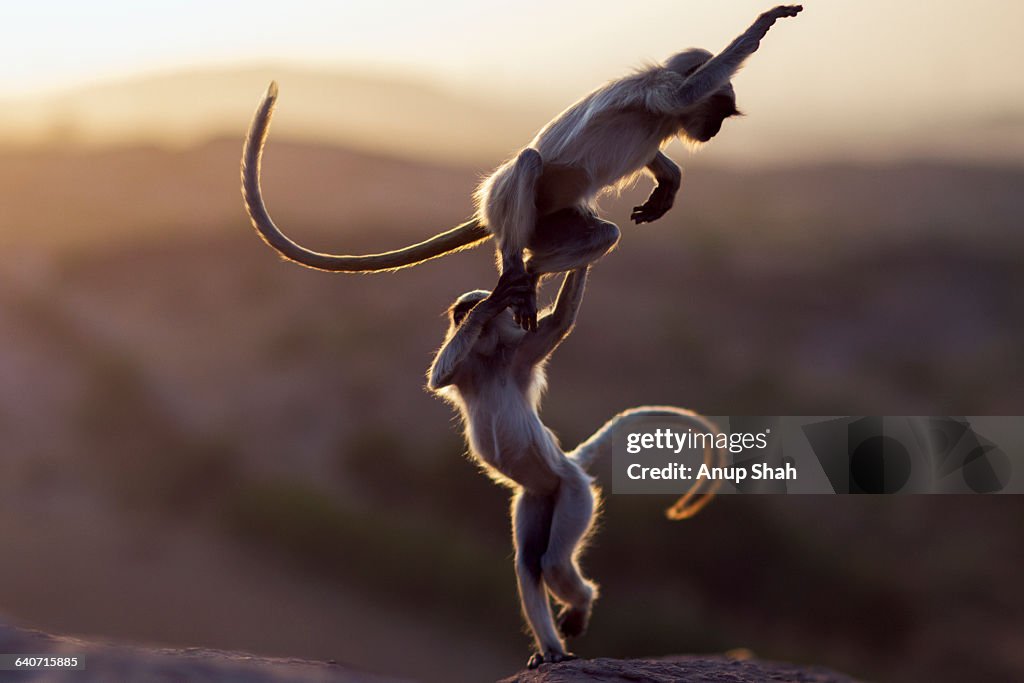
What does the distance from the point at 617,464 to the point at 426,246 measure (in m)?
2.06

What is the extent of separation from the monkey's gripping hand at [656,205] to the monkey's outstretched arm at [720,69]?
539 mm

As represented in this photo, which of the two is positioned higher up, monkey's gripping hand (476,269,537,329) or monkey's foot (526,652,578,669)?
monkey's gripping hand (476,269,537,329)

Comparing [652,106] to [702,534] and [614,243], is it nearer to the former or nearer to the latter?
[614,243]

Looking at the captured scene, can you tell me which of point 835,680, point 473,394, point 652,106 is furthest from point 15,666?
point 835,680

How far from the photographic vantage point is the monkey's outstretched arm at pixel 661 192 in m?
5.25

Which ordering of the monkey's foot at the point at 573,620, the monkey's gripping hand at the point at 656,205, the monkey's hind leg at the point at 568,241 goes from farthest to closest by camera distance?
the monkey's foot at the point at 573,620 < the monkey's gripping hand at the point at 656,205 < the monkey's hind leg at the point at 568,241

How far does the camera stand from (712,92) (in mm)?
4840

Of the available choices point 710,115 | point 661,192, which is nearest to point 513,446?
point 661,192

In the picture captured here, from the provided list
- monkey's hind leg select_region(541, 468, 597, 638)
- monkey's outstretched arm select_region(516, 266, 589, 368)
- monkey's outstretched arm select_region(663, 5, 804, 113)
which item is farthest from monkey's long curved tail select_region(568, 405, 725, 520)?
monkey's outstretched arm select_region(663, 5, 804, 113)

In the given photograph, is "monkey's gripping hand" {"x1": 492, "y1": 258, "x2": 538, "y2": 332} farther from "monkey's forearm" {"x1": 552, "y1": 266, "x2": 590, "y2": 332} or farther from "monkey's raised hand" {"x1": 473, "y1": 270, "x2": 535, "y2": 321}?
"monkey's forearm" {"x1": 552, "y1": 266, "x2": 590, "y2": 332}

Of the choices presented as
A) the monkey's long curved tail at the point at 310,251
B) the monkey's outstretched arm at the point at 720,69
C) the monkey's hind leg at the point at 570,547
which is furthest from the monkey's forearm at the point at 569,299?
the monkey's outstretched arm at the point at 720,69

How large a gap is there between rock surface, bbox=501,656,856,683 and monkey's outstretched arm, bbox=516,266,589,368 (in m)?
1.50

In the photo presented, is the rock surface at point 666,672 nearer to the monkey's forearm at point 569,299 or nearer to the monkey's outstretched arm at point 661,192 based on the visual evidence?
the monkey's forearm at point 569,299

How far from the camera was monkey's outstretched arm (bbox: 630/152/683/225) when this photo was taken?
17.2 ft
